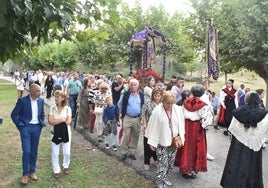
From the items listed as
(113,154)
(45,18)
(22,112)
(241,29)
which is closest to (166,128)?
(22,112)

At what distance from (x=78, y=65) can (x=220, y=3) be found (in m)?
34.6

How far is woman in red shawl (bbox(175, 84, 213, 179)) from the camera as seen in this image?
6.51m

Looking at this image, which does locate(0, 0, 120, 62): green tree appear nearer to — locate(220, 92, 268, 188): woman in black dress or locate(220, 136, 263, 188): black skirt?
locate(220, 92, 268, 188): woman in black dress

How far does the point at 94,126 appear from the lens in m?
11.6

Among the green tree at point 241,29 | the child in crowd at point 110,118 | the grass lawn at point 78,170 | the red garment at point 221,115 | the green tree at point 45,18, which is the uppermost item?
the green tree at point 241,29

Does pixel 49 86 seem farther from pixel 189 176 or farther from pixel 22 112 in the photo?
pixel 189 176

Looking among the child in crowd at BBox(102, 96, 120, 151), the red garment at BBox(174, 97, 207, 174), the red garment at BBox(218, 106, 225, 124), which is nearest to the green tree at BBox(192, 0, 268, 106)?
the red garment at BBox(218, 106, 225, 124)

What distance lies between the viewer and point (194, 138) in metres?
6.57

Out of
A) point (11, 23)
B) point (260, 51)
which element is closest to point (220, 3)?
point (260, 51)

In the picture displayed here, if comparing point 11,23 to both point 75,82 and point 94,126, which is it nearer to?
point 94,126

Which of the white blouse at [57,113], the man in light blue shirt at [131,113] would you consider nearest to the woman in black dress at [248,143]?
the man in light blue shirt at [131,113]

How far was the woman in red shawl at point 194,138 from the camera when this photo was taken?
651cm

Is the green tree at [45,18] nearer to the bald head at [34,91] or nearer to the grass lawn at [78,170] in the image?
the bald head at [34,91]

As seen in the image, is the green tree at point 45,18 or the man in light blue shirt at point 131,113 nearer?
the green tree at point 45,18
